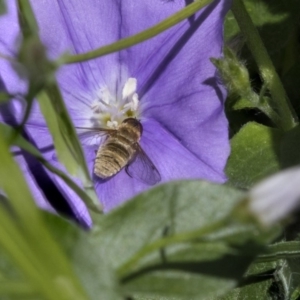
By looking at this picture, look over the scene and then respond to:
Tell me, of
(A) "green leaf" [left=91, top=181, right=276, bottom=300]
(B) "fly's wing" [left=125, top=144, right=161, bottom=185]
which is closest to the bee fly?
(B) "fly's wing" [left=125, top=144, right=161, bottom=185]

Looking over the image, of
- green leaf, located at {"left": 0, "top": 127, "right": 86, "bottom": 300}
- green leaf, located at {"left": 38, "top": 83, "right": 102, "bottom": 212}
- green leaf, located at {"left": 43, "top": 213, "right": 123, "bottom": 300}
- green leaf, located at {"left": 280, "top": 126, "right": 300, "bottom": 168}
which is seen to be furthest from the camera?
green leaf, located at {"left": 280, "top": 126, "right": 300, "bottom": 168}

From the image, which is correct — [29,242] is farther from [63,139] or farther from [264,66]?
[264,66]

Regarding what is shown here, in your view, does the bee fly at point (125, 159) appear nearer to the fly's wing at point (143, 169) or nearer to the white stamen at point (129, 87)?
the fly's wing at point (143, 169)

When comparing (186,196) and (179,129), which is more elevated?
(179,129)

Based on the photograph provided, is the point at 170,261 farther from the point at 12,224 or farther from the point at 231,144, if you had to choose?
the point at 231,144

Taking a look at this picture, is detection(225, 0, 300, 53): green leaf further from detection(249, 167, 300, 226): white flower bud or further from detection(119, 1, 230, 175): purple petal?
detection(249, 167, 300, 226): white flower bud

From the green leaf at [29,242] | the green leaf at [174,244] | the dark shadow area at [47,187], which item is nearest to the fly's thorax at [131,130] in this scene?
the dark shadow area at [47,187]

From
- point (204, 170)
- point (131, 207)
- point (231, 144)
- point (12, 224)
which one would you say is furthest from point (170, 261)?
point (231, 144)
